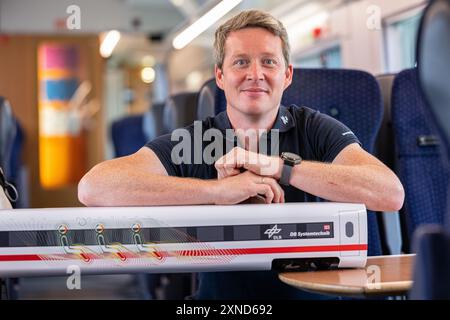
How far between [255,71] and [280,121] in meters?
0.15

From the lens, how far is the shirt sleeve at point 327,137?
185 cm

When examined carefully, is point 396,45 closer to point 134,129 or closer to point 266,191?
point 134,129

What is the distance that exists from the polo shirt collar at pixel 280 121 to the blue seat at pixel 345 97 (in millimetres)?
57

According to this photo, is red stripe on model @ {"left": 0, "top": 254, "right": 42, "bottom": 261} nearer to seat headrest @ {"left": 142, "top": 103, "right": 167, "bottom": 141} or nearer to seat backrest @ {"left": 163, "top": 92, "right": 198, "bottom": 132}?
seat backrest @ {"left": 163, "top": 92, "right": 198, "bottom": 132}

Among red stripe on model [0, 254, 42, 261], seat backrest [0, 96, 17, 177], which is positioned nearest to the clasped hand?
red stripe on model [0, 254, 42, 261]

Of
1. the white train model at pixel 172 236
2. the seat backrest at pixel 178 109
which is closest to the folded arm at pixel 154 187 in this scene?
the white train model at pixel 172 236

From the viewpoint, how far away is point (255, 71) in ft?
5.82

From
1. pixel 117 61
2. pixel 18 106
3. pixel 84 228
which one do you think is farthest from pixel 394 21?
pixel 117 61

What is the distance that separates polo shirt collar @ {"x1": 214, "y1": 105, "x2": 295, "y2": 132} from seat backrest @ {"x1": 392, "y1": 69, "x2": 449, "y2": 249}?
2.07 ft

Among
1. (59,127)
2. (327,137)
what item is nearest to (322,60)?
(59,127)

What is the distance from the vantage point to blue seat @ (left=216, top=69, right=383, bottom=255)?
6.52 ft

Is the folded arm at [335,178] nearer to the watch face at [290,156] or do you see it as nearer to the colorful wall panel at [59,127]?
the watch face at [290,156]

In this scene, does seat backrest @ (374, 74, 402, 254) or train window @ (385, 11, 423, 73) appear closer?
seat backrest @ (374, 74, 402, 254)

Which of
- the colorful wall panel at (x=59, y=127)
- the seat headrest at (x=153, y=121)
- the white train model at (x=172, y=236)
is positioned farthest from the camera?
the seat headrest at (x=153, y=121)
